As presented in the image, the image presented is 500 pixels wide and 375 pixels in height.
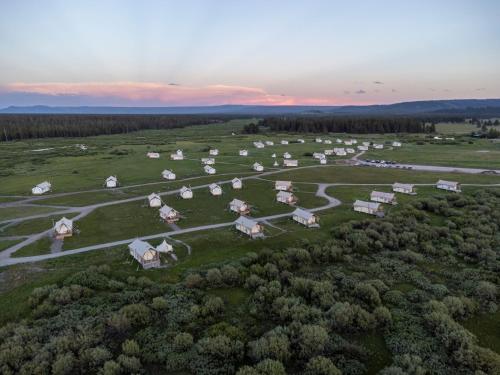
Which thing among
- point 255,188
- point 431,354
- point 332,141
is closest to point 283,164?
point 255,188

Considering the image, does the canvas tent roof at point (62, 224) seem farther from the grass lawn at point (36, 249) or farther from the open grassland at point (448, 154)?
the open grassland at point (448, 154)

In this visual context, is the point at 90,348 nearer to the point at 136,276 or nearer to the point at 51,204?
the point at 136,276

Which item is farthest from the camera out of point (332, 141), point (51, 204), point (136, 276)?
point (332, 141)

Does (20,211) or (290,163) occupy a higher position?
(290,163)

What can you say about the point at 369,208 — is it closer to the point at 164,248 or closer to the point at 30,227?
the point at 164,248

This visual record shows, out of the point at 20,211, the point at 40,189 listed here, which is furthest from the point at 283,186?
the point at 40,189

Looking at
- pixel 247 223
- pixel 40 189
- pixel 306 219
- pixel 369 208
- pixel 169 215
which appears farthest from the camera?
pixel 40 189
